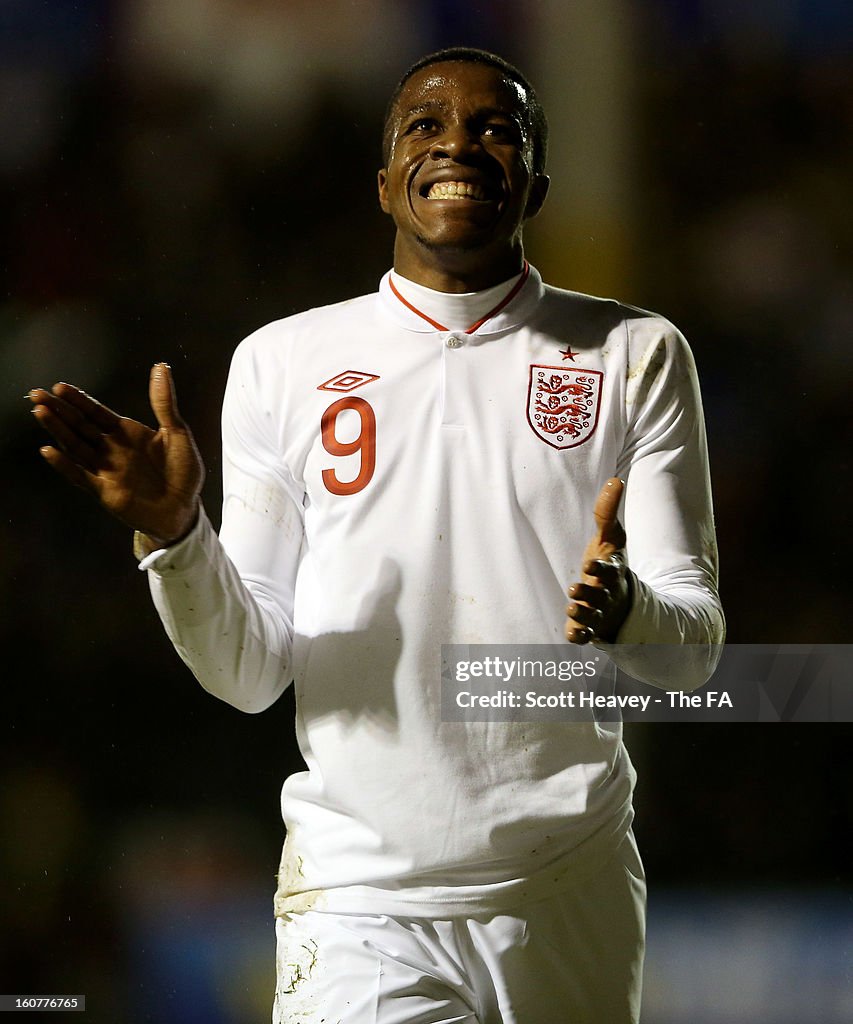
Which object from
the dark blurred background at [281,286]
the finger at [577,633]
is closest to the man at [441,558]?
the finger at [577,633]

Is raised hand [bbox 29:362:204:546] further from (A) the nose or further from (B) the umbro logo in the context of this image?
(A) the nose

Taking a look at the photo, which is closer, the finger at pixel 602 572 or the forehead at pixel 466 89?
the finger at pixel 602 572

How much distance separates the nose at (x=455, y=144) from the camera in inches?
60.8

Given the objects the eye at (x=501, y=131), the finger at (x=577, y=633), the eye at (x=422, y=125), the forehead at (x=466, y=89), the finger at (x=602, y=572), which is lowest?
the finger at (x=577, y=633)

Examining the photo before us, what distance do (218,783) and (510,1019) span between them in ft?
3.13

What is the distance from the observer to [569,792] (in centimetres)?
141

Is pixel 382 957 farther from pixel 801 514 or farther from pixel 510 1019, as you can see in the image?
pixel 801 514

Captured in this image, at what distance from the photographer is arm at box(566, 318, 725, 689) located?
1324 millimetres

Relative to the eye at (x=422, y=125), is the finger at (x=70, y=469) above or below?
below

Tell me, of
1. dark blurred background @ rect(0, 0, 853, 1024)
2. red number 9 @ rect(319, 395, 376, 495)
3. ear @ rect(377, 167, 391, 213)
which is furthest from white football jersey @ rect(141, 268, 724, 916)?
dark blurred background @ rect(0, 0, 853, 1024)

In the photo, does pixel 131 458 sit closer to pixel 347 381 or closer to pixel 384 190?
pixel 347 381

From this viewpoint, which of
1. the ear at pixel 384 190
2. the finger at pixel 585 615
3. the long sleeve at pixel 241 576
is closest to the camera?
the finger at pixel 585 615

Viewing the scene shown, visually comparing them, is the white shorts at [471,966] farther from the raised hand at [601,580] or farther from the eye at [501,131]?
the eye at [501,131]

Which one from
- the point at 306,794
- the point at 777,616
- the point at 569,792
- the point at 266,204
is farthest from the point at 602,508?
the point at 266,204
